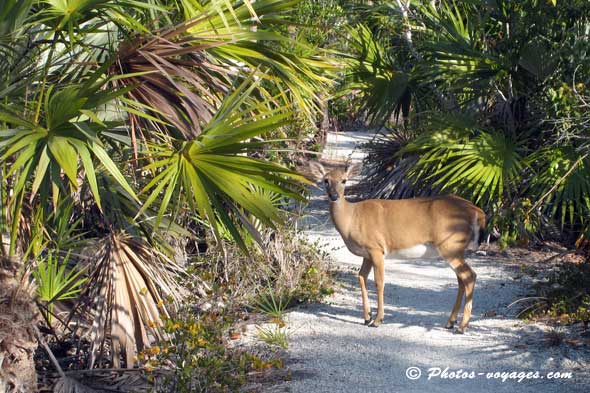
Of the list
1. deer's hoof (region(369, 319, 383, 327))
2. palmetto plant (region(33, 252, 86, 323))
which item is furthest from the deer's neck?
palmetto plant (region(33, 252, 86, 323))

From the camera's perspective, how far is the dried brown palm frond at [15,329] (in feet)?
19.7

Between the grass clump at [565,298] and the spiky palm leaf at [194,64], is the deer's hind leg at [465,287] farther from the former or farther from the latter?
the spiky palm leaf at [194,64]

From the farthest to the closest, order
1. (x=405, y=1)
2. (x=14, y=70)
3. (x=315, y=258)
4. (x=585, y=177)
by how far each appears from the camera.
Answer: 1. (x=405, y=1)
2. (x=315, y=258)
3. (x=585, y=177)
4. (x=14, y=70)

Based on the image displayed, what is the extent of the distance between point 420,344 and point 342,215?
67.0 inches

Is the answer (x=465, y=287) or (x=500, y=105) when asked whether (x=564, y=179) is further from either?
(x=500, y=105)

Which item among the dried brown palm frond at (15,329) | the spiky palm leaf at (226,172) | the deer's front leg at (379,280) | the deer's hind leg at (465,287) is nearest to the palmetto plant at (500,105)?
the deer's hind leg at (465,287)

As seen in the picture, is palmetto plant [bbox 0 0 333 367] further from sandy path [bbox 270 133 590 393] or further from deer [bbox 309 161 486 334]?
deer [bbox 309 161 486 334]

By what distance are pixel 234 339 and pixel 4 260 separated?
2592mm

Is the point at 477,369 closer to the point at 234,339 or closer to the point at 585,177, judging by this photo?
the point at 234,339

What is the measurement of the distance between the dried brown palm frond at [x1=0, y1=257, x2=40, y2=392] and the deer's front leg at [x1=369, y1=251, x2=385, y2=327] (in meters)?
3.47

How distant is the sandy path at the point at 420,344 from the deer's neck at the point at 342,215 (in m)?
0.87

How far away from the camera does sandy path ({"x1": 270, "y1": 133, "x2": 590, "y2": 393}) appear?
684cm

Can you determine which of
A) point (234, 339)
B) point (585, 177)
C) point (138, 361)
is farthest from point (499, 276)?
point (138, 361)

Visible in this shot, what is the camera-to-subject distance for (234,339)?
8.05 m
